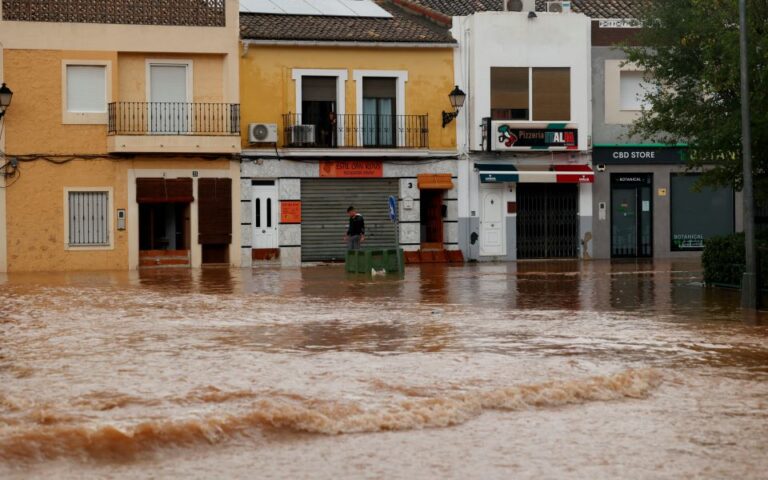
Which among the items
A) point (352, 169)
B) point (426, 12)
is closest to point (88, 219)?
point (352, 169)

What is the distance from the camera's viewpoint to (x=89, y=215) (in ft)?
111

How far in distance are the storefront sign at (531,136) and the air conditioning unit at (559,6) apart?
3.57 meters

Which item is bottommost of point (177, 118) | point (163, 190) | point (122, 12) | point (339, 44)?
point (163, 190)

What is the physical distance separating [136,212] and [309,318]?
18.2 m

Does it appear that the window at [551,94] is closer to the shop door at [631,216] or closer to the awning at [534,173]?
the awning at [534,173]

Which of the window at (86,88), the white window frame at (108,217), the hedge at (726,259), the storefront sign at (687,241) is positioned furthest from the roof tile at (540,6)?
the hedge at (726,259)

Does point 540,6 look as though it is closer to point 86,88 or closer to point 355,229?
point 355,229

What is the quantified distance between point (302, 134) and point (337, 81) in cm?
199

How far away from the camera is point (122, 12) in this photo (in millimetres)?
33625

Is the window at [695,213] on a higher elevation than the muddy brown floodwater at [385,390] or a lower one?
higher

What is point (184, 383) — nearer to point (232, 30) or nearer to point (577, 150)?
point (232, 30)

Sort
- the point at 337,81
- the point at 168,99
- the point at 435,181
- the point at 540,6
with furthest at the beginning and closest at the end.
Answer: the point at 540,6 < the point at 435,181 < the point at 337,81 < the point at 168,99

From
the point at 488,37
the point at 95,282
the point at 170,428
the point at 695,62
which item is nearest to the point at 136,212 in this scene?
the point at 95,282

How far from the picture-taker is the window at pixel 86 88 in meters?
33.5
